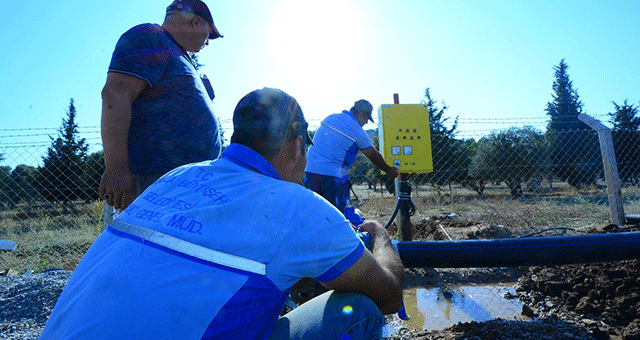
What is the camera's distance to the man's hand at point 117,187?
1.46 m

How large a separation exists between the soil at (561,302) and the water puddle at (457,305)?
0.12 meters

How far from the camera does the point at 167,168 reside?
163 centimetres

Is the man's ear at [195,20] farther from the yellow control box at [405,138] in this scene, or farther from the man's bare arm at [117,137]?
the yellow control box at [405,138]

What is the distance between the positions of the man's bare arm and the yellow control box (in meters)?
3.17

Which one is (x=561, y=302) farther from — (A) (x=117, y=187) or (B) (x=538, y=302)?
(A) (x=117, y=187)

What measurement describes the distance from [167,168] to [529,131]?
1492 centimetres

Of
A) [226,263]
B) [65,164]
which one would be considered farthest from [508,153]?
[226,263]

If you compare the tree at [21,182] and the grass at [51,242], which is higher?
the tree at [21,182]

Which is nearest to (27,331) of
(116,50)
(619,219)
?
(116,50)

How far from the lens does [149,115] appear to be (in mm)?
1637

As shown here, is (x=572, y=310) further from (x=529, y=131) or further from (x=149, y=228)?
(x=529, y=131)

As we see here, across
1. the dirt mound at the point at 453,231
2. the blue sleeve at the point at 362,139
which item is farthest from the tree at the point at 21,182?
the dirt mound at the point at 453,231

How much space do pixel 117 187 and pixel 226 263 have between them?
0.97 meters

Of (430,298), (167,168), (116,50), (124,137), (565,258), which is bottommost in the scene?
(430,298)
